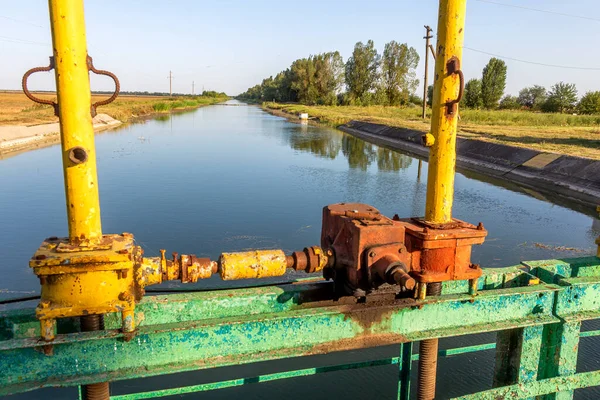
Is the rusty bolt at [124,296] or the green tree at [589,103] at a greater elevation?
the green tree at [589,103]

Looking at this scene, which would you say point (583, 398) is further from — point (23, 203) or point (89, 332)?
point (23, 203)

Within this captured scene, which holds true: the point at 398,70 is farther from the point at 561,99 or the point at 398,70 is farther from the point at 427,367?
the point at 427,367

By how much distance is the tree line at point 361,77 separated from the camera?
6241 cm

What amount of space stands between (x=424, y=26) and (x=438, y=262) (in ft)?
101

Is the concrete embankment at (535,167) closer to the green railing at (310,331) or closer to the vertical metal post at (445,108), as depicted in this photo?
the green railing at (310,331)

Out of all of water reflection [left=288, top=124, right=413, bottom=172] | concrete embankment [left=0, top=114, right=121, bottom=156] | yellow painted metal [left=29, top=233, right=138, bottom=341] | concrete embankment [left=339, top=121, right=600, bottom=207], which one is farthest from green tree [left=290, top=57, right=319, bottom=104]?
yellow painted metal [left=29, top=233, right=138, bottom=341]

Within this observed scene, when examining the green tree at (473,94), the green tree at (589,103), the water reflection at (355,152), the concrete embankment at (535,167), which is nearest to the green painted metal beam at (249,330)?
the concrete embankment at (535,167)

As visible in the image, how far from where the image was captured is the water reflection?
18.7 m

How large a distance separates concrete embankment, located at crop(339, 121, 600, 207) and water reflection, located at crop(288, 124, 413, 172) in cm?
165

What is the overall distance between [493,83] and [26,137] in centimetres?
5404

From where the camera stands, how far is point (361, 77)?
218ft

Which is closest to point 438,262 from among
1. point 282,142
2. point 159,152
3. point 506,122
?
point 159,152

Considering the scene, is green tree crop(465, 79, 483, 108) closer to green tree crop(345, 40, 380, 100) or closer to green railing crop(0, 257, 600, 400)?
green tree crop(345, 40, 380, 100)

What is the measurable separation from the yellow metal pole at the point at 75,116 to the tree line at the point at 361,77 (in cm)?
6265
